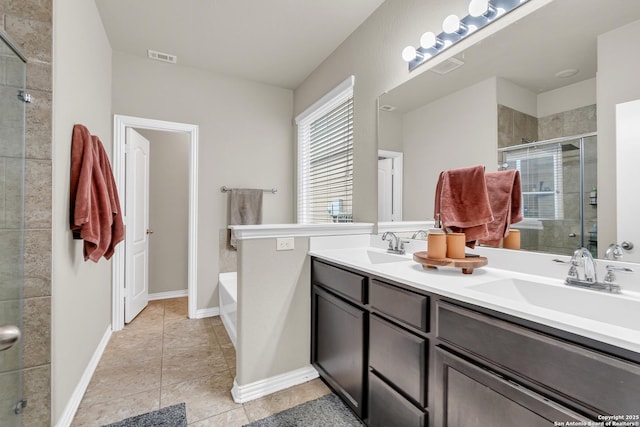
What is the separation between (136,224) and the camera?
311 centimetres

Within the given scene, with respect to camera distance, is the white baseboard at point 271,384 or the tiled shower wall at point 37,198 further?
the white baseboard at point 271,384

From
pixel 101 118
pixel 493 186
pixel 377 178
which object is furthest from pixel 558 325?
pixel 101 118

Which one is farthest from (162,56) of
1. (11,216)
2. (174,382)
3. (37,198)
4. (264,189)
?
(174,382)

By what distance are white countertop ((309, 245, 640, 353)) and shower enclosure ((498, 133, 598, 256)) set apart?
0.18 metres

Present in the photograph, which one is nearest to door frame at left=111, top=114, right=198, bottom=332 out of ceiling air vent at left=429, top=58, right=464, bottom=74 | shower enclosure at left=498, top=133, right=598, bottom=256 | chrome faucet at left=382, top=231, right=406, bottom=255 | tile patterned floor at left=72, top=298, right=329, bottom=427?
tile patterned floor at left=72, top=298, right=329, bottom=427

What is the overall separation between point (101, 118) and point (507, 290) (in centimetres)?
309

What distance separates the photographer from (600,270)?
Answer: 1129 mm

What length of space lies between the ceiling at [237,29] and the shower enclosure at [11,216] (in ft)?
4.14

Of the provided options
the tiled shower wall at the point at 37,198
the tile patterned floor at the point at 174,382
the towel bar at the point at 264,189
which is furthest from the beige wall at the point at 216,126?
the tiled shower wall at the point at 37,198

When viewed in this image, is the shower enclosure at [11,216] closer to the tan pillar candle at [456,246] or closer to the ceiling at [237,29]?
the ceiling at [237,29]

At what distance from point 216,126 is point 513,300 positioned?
3.09 metres

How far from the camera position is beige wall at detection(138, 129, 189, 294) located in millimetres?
3840

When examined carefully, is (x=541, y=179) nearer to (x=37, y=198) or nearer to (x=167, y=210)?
(x=37, y=198)

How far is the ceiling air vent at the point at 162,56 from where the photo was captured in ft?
9.22
